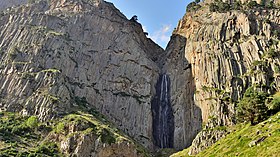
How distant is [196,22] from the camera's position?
140 m

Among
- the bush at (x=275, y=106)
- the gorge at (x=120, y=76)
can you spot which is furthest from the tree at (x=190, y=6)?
the bush at (x=275, y=106)

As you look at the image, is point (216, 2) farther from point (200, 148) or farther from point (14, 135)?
point (14, 135)

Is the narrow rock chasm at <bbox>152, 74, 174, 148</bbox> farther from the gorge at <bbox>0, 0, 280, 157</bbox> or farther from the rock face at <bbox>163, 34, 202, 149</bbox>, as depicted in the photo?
the rock face at <bbox>163, 34, 202, 149</bbox>

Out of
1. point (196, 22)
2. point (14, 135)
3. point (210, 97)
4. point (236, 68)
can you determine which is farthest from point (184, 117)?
point (14, 135)

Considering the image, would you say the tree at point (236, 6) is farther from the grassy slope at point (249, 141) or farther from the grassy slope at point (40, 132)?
the grassy slope at point (40, 132)

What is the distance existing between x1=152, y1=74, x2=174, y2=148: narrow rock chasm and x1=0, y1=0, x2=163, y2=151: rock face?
3.12 m

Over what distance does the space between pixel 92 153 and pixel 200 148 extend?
1071 inches

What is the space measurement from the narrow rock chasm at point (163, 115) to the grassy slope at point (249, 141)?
33.2 meters

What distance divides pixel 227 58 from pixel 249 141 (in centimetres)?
5371

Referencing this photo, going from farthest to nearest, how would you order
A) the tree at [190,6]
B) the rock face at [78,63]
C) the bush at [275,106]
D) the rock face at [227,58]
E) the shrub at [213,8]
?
the tree at [190,6]
the shrub at [213,8]
the rock face at [78,63]
the rock face at [227,58]
the bush at [275,106]

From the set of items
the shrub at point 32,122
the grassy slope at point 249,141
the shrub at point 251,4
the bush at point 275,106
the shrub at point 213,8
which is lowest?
the grassy slope at point 249,141

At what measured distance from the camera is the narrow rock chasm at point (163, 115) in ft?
379

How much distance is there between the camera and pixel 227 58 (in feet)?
385

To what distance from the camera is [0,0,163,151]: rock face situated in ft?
361
